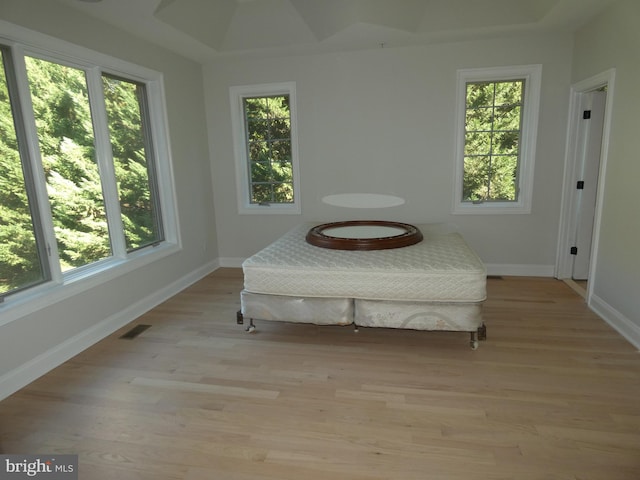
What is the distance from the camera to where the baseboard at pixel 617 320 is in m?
2.68

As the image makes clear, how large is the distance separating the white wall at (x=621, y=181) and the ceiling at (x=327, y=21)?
12.3 inches

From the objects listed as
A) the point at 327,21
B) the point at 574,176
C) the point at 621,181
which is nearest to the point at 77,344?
the point at 327,21

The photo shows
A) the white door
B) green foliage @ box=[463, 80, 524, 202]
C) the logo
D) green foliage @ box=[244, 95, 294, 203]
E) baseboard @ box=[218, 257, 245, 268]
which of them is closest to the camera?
the logo

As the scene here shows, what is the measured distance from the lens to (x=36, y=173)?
249cm

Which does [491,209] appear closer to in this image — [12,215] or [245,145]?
[245,145]

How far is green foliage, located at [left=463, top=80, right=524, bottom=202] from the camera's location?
3.98 metres

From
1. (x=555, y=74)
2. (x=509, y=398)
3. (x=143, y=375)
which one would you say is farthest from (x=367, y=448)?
(x=555, y=74)

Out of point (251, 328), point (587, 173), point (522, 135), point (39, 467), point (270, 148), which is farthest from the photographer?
point (270, 148)

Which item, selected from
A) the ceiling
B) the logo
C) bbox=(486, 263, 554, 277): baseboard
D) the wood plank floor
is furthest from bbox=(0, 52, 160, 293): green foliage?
bbox=(486, 263, 554, 277): baseboard

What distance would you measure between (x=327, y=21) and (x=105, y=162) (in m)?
2.31

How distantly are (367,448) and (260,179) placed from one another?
3.54 metres

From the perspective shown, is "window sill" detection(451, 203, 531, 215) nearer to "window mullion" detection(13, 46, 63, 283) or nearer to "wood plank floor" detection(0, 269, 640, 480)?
"wood plank floor" detection(0, 269, 640, 480)

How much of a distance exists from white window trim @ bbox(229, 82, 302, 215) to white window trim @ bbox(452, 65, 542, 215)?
180cm

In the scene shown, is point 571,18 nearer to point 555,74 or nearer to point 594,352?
A: point 555,74
